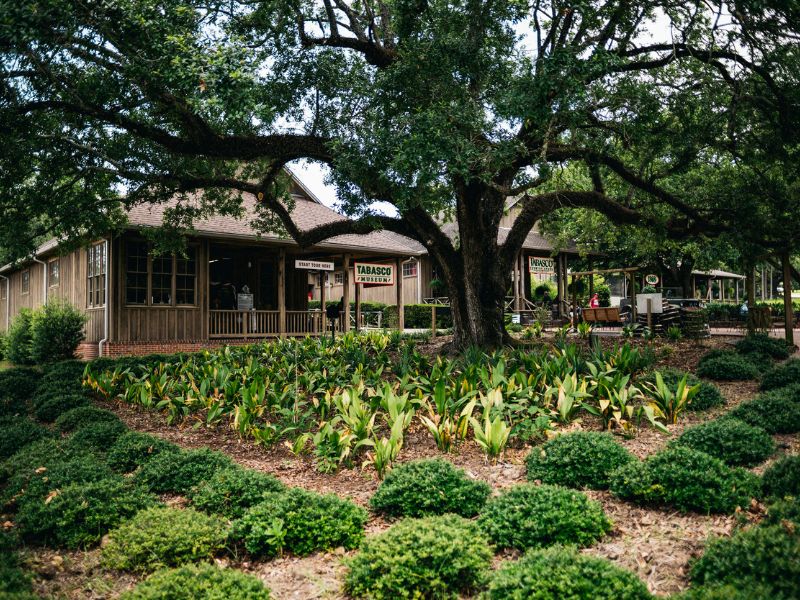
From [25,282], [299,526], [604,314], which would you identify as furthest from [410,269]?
[299,526]

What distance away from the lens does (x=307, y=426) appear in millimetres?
7207

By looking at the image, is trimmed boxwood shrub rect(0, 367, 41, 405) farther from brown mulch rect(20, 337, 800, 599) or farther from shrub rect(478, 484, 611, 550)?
shrub rect(478, 484, 611, 550)

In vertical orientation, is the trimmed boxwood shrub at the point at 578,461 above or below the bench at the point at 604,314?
below

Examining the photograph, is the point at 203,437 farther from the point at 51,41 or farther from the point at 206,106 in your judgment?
the point at 51,41

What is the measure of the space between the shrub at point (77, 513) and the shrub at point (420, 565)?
2.00m

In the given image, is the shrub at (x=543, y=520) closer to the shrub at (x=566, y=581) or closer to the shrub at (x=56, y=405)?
the shrub at (x=566, y=581)

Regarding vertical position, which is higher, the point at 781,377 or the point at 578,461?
the point at 781,377

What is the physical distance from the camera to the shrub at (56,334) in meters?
16.5

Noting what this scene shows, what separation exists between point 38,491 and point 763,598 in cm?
498

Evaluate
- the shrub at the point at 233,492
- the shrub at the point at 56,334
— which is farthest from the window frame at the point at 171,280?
the shrub at the point at 233,492

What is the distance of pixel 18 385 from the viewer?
11.0 m

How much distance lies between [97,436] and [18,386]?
5412mm

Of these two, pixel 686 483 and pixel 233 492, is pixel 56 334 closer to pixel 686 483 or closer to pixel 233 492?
pixel 233 492

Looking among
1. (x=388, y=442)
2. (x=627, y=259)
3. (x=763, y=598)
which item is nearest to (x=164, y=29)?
(x=388, y=442)
